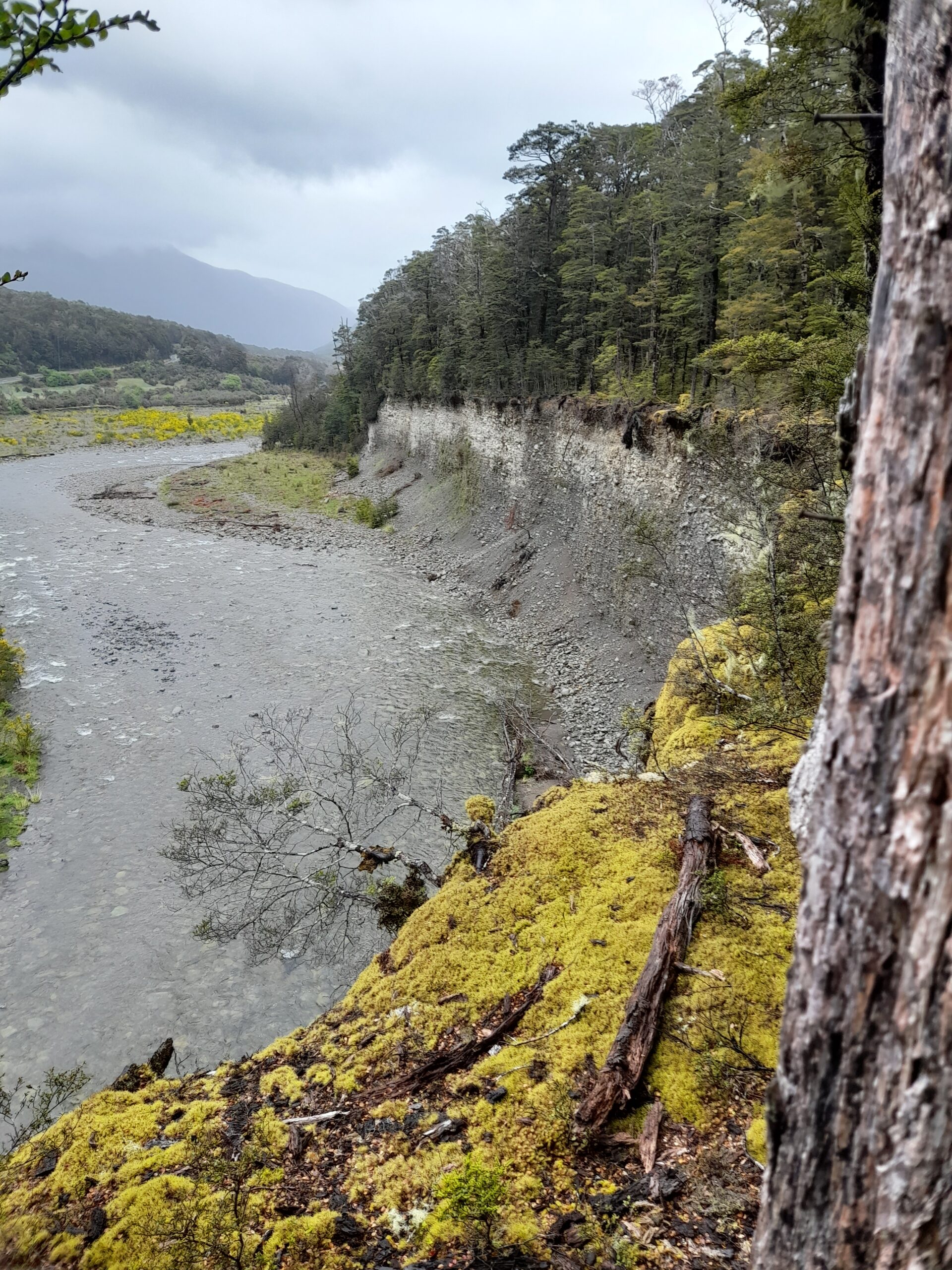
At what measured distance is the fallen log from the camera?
332 centimetres

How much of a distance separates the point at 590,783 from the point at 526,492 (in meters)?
17.5

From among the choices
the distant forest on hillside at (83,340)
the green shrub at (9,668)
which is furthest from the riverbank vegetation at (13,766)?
the distant forest on hillside at (83,340)

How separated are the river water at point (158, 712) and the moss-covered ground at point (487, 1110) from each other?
3176 mm

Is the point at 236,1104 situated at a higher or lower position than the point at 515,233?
lower

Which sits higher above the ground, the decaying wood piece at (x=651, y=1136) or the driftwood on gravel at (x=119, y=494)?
the driftwood on gravel at (x=119, y=494)

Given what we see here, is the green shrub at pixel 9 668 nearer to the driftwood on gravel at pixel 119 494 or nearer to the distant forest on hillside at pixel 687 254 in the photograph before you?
the distant forest on hillside at pixel 687 254

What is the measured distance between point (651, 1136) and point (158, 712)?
1355cm

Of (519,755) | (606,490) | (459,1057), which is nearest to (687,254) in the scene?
(606,490)

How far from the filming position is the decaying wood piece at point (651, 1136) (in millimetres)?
3051

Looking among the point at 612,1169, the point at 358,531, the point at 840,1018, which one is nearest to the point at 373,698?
the point at 612,1169

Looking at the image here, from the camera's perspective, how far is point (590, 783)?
6.68m

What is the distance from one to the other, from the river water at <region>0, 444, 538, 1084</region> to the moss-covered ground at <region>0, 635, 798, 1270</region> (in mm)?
3176

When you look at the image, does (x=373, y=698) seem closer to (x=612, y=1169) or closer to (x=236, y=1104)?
(x=236, y=1104)

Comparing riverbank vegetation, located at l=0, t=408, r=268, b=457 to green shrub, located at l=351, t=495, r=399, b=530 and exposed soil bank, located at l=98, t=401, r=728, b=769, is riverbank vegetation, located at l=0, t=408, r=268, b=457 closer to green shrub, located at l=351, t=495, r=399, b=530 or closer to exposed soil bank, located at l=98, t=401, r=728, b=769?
exposed soil bank, located at l=98, t=401, r=728, b=769
